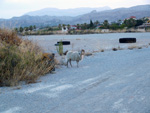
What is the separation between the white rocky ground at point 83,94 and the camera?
5.86 meters

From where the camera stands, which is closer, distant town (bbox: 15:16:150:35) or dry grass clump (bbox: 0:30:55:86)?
dry grass clump (bbox: 0:30:55:86)

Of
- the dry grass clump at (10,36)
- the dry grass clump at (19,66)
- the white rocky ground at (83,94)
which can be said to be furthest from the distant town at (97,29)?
the white rocky ground at (83,94)

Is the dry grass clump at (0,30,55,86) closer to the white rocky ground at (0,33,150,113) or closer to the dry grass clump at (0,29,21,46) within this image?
the white rocky ground at (0,33,150,113)


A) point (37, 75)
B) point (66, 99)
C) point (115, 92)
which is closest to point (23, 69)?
point (37, 75)

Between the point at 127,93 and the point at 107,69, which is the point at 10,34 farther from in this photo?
the point at 127,93

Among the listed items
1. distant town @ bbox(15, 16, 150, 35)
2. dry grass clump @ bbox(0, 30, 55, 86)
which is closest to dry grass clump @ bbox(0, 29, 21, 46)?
dry grass clump @ bbox(0, 30, 55, 86)

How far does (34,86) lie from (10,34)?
5.01m

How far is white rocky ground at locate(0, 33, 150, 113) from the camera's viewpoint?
5.86m

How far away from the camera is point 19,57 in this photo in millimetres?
9328

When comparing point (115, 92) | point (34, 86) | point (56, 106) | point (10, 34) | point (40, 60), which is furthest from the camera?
point (10, 34)

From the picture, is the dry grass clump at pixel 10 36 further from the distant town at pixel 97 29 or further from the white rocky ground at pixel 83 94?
the distant town at pixel 97 29

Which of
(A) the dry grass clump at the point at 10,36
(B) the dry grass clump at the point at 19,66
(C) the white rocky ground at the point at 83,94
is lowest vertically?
(C) the white rocky ground at the point at 83,94

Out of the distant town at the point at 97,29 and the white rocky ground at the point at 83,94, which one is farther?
the distant town at the point at 97,29

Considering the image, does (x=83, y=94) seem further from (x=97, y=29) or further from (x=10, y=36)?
(x=97, y=29)
